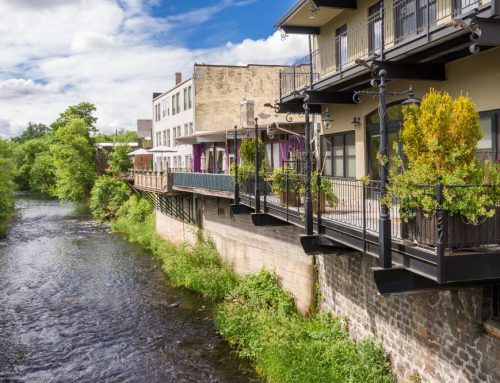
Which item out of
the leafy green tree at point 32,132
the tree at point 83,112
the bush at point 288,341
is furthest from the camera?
the leafy green tree at point 32,132

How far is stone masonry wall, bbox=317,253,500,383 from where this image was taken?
8758 mm

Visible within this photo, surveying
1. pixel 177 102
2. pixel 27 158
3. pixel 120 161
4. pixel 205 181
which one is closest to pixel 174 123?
pixel 177 102

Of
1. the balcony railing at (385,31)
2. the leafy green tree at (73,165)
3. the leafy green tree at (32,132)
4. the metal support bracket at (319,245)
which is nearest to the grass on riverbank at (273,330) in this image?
the metal support bracket at (319,245)

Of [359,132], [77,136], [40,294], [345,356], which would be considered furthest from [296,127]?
[77,136]

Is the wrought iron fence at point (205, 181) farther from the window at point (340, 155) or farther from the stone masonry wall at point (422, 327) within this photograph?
the stone masonry wall at point (422, 327)

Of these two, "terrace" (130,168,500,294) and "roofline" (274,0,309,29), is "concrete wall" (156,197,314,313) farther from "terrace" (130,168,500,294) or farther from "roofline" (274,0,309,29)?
"roofline" (274,0,309,29)

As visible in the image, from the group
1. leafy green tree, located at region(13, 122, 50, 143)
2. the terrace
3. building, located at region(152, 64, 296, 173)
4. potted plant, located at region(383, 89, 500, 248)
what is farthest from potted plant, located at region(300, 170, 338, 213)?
leafy green tree, located at region(13, 122, 50, 143)

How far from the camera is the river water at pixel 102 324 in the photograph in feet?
49.9

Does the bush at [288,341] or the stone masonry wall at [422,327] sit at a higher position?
the stone masonry wall at [422,327]

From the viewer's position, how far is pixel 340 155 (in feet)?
58.5

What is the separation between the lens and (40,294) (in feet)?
76.1

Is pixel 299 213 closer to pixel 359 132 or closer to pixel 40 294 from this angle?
pixel 359 132

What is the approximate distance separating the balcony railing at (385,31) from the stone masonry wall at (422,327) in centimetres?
537

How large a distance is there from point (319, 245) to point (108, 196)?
41677mm
